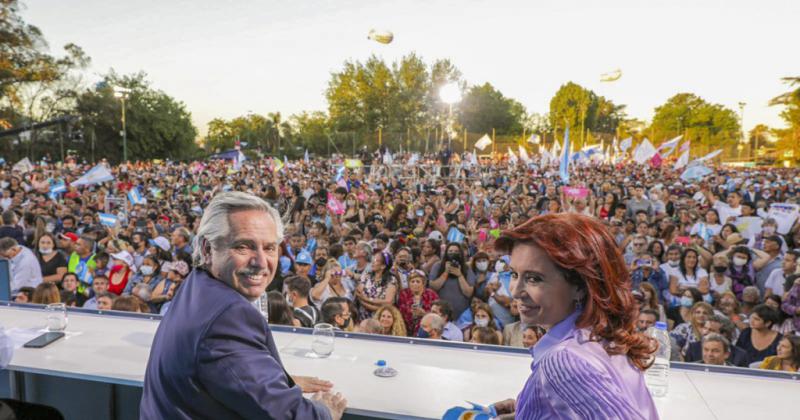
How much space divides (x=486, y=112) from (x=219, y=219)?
78.4 meters

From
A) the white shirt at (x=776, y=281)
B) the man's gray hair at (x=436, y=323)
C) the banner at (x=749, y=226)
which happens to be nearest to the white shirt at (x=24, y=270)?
the man's gray hair at (x=436, y=323)

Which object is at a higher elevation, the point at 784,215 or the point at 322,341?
the point at 784,215

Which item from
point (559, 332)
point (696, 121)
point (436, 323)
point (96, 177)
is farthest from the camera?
point (696, 121)

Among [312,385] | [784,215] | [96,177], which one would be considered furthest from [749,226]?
[96,177]

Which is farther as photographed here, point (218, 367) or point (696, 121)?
point (696, 121)

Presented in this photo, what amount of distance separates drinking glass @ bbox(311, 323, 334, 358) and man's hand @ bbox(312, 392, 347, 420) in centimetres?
74

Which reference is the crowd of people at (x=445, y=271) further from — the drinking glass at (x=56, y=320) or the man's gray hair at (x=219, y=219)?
the drinking glass at (x=56, y=320)

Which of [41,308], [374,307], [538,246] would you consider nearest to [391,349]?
[538,246]

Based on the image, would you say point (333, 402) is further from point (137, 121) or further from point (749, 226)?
point (137, 121)

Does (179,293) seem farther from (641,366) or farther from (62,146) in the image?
(62,146)

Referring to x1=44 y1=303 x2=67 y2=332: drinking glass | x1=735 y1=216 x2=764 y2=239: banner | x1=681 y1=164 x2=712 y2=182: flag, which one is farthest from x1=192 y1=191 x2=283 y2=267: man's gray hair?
x1=681 y1=164 x2=712 y2=182: flag

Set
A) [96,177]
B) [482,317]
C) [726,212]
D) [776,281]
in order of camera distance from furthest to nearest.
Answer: [96,177] < [726,212] < [776,281] < [482,317]

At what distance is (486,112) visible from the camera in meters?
77.3

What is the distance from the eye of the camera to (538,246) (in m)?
1.40
